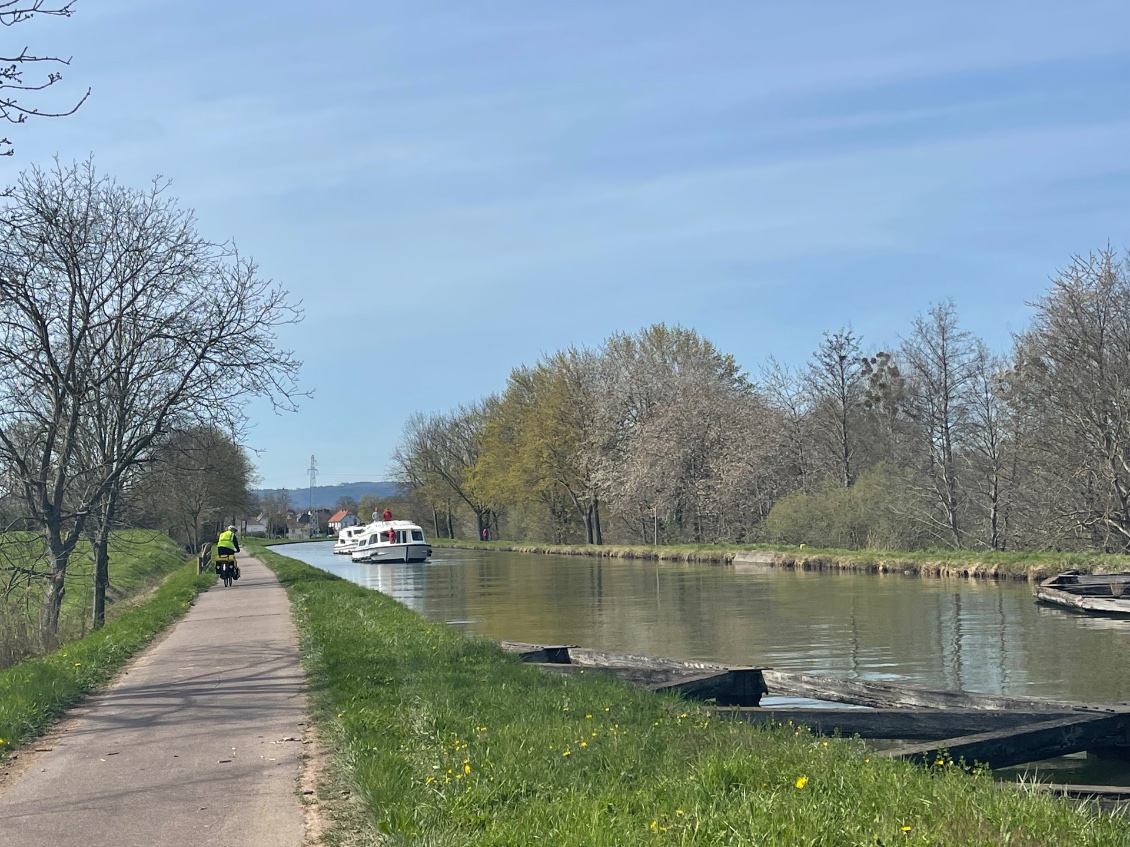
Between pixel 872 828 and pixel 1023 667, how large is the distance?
41.3 feet

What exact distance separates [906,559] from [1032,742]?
28.1 metres

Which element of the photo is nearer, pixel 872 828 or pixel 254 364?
pixel 872 828

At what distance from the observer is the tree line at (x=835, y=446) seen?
107ft

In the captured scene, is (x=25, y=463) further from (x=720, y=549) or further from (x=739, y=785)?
(x=720, y=549)

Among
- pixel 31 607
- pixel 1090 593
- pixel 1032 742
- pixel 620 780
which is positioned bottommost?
pixel 1090 593

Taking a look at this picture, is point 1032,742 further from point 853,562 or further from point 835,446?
point 835,446

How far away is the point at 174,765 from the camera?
8.15m

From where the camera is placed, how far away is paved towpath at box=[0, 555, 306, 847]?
6.46m

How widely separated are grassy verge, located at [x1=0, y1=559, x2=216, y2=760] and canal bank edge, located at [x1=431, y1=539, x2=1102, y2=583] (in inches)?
943

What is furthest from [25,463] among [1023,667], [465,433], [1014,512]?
[465,433]

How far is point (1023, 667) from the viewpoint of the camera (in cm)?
1653

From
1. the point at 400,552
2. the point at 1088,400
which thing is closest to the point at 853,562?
the point at 1088,400

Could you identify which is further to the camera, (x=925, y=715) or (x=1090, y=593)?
(x=1090, y=593)

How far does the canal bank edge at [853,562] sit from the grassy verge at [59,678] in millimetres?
23943
